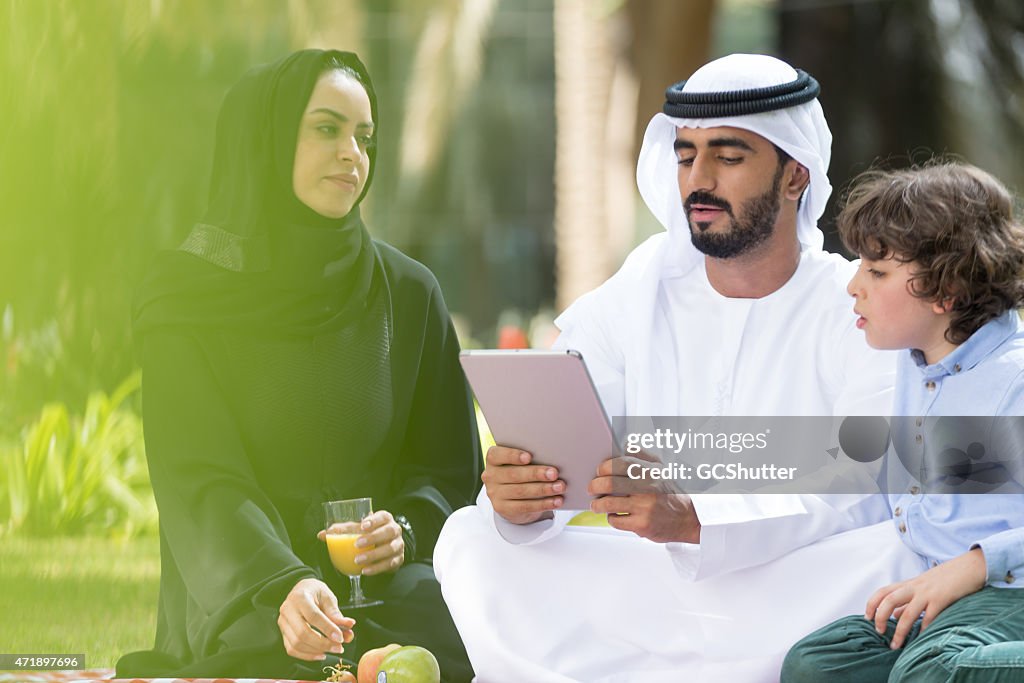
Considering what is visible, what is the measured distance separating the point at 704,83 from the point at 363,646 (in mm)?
1628

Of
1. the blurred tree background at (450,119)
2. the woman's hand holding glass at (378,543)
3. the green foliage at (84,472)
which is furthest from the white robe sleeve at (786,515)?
the green foliage at (84,472)

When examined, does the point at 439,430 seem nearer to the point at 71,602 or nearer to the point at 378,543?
the point at 378,543

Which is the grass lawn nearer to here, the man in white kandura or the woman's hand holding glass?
the woman's hand holding glass

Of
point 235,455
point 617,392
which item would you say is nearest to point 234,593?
point 235,455

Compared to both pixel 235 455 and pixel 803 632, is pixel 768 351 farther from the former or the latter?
pixel 235 455

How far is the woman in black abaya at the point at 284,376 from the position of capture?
339 cm

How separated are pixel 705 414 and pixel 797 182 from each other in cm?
63

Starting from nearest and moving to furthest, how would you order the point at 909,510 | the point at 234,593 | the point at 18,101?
the point at 909,510, the point at 234,593, the point at 18,101

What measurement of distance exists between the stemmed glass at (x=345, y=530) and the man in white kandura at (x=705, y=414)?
0.23 meters

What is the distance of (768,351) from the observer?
11.0 feet

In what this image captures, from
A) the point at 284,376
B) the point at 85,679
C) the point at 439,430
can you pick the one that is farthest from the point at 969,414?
the point at 85,679

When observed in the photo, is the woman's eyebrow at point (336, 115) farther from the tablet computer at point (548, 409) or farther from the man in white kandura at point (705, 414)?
the tablet computer at point (548, 409)

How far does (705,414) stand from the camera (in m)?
3.35

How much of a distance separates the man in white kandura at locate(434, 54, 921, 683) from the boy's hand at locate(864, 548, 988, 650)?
0.65 ft
